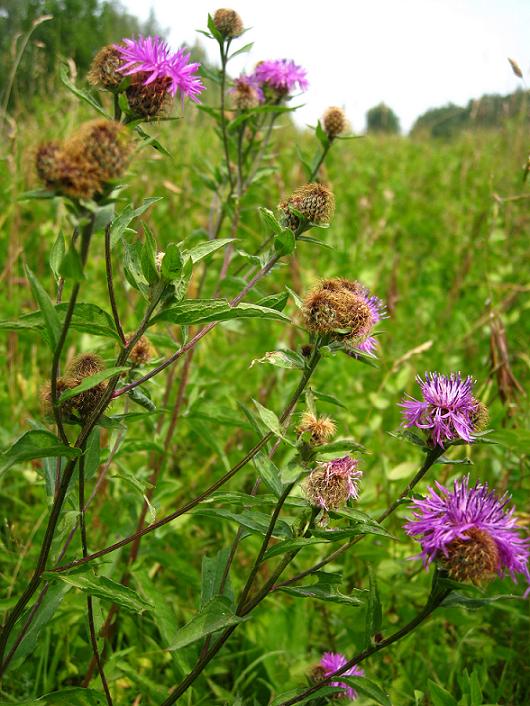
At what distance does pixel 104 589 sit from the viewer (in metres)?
1.15

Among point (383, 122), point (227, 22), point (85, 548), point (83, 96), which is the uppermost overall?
point (383, 122)

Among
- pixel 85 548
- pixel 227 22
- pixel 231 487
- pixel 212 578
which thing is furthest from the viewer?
pixel 231 487

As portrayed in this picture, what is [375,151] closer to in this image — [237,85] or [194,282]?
[194,282]

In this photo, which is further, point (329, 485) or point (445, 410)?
point (445, 410)

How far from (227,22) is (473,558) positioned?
187 cm

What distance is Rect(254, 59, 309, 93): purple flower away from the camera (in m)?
2.35

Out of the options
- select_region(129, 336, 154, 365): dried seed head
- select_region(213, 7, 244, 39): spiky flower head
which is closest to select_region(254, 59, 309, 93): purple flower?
select_region(213, 7, 244, 39): spiky flower head

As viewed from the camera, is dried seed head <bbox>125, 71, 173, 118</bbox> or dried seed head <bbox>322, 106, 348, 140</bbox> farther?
dried seed head <bbox>322, 106, 348, 140</bbox>

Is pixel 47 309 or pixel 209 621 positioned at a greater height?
pixel 47 309

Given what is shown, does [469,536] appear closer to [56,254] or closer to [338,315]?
[338,315]

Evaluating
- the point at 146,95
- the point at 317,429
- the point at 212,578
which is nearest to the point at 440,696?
the point at 212,578

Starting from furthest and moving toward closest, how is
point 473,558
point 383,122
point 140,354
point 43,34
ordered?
1. point 43,34
2. point 383,122
3. point 140,354
4. point 473,558

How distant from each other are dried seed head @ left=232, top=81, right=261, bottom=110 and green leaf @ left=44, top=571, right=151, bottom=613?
1.80 metres

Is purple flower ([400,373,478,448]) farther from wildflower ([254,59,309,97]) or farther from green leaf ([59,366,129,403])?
wildflower ([254,59,309,97])
